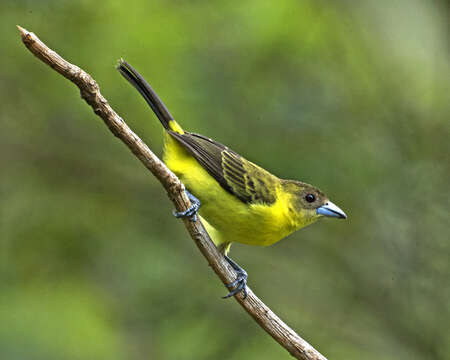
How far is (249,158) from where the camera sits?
19.7 ft

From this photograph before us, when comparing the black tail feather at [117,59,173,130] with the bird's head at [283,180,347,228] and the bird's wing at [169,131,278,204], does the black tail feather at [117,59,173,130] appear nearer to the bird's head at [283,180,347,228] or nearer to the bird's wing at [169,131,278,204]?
the bird's wing at [169,131,278,204]

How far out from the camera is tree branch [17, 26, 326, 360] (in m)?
3.03

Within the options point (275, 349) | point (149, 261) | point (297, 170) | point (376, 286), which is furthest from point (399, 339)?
point (149, 261)

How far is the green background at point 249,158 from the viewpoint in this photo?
5.75 metres

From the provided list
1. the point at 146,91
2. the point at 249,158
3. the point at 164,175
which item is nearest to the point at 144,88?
the point at 146,91

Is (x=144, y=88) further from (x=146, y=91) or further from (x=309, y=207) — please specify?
(x=309, y=207)

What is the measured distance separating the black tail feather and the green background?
39.3 inches

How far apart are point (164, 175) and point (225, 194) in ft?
3.95

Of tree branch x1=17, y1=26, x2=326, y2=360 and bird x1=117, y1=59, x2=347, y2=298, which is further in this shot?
bird x1=117, y1=59, x2=347, y2=298

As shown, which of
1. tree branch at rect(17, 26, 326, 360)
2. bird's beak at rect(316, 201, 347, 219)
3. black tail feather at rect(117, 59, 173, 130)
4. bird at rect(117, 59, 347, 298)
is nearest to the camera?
tree branch at rect(17, 26, 326, 360)

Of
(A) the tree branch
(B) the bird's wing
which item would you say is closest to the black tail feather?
(B) the bird's wing

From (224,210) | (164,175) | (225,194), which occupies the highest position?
(225,194)

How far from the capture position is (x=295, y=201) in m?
4.94

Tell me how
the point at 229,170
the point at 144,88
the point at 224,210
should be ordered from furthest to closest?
the point at 229,170 → the point at 224,210 → the point at 144,88
